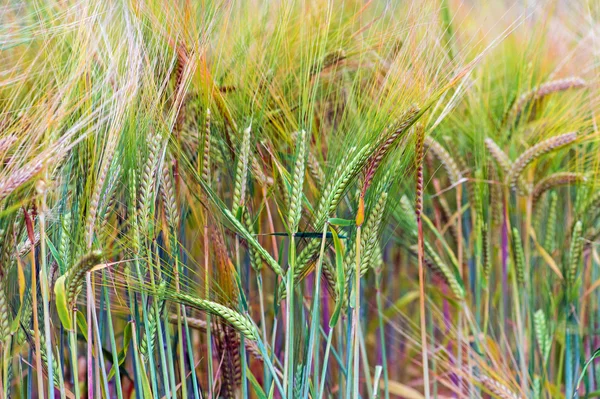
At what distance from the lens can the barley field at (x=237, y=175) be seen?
850 mm

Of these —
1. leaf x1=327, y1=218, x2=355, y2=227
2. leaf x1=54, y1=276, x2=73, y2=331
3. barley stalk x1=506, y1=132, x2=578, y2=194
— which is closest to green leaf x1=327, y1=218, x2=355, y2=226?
leaf x1=327, y1=218, x2=355, y2=227

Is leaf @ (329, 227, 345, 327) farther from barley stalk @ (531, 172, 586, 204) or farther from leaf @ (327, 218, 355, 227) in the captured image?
barley stalk @ (531, 172, 586, 204)

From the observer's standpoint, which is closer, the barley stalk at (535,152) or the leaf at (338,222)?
the leaf at (338,222)

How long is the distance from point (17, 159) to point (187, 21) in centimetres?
32

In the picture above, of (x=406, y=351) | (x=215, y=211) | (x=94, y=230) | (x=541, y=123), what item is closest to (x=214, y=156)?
(x=215, y=211)

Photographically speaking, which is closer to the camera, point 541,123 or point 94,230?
point 94,230

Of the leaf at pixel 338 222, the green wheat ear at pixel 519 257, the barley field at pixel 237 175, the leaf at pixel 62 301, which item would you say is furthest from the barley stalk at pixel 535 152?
the leaf at pixel 62 301

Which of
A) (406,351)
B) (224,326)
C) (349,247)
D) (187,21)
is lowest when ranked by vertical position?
(406,351)

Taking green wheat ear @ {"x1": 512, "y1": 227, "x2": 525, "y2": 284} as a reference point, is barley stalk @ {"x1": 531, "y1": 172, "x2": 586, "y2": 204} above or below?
above

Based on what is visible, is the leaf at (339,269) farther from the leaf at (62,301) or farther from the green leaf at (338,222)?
the leaf at (62,301)

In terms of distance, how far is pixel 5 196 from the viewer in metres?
0.78

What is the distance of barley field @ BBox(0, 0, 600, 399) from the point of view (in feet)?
2.79

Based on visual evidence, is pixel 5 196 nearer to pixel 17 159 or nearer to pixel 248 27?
pixel 17 159

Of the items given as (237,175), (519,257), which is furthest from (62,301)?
(519,257)
